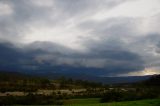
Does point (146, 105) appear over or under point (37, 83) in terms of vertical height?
under

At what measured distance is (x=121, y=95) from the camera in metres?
93.7

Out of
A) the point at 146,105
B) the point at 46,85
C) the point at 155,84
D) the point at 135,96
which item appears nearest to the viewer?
the point at 146,105

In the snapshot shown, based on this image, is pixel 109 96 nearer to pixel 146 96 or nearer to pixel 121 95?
pixel 121 95

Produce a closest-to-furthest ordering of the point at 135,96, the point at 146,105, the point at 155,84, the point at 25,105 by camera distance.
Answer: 1. the point at 146,105
2. the point at 25,105
3. the point at 135,96
4. the point at 155,84

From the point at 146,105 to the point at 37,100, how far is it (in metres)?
36.6

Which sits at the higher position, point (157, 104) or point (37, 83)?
point (37, 83)

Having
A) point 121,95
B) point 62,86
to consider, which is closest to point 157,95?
point 121,95

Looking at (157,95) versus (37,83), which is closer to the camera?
(157,95)

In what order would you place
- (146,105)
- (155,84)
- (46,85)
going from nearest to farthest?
(146,105), (155,84), (46,85)

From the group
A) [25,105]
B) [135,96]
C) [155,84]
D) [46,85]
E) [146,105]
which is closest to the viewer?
[146,105]

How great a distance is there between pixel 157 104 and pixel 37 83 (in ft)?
411

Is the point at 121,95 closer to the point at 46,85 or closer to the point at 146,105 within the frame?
the point at 146,105

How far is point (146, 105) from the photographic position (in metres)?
63.5

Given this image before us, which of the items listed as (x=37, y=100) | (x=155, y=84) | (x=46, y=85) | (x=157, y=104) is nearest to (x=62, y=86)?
(x=46, y=85)
